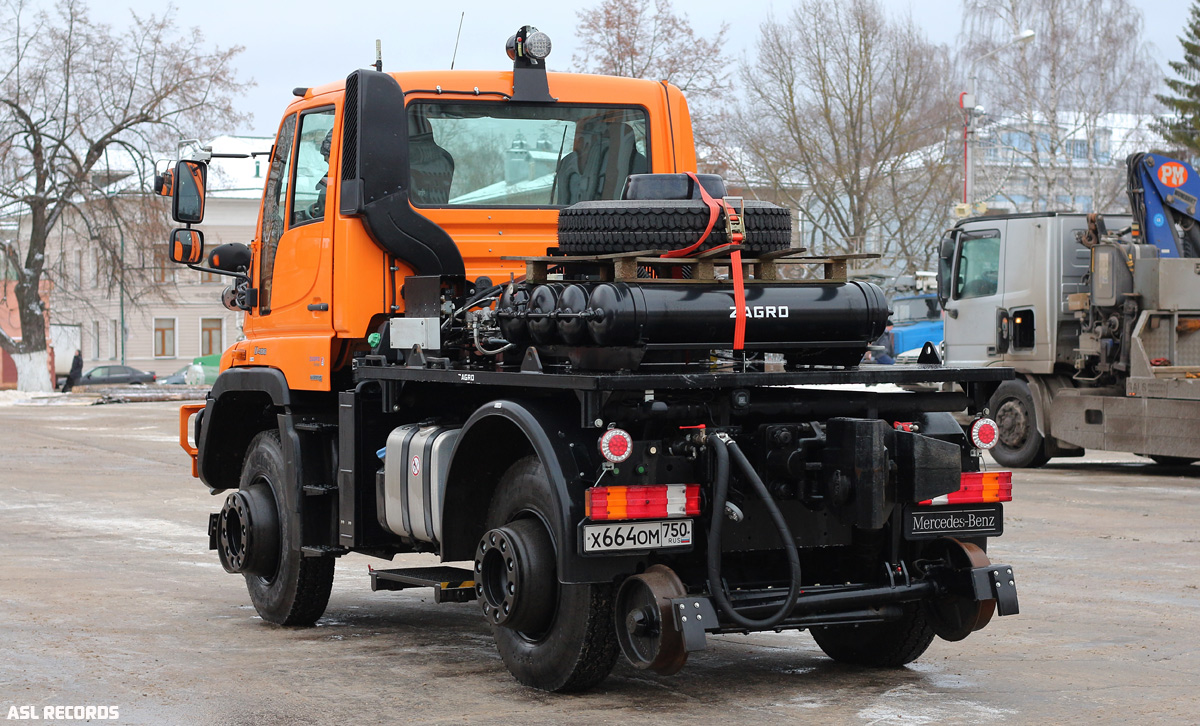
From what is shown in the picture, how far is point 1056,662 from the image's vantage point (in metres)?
6.89

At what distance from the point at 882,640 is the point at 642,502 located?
69.3 inches

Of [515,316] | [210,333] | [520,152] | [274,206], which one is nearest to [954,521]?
[515,316]

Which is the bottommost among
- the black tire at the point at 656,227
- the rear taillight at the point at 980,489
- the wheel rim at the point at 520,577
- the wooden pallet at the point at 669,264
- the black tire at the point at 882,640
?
the black tire at the point at 882,640

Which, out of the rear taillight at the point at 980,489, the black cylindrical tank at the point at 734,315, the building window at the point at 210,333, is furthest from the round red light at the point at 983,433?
the building window at the point at 210,333

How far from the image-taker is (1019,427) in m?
18.0

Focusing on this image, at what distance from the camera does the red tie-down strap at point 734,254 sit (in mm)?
6035

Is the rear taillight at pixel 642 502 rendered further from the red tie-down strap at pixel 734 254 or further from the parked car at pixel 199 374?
the parked car at pixel 199 374

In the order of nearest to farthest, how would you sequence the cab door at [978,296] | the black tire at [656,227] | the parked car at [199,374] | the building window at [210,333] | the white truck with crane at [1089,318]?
the black tire at [656,227] < the white truck with crane at [1089,318] < the cab door at [978,296] < the parked car at [199,374] < the building window at [210,333]

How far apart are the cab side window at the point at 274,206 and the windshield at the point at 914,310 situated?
23879 millimetres

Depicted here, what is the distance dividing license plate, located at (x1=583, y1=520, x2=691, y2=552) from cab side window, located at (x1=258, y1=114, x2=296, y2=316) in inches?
138

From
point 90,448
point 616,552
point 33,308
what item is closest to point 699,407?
point 616,552

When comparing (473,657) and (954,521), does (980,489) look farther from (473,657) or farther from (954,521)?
(473,657)

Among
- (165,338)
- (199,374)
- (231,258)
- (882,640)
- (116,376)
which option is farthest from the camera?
(165,338)

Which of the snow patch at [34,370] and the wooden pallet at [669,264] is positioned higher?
the wooden pallet at [669,264]
